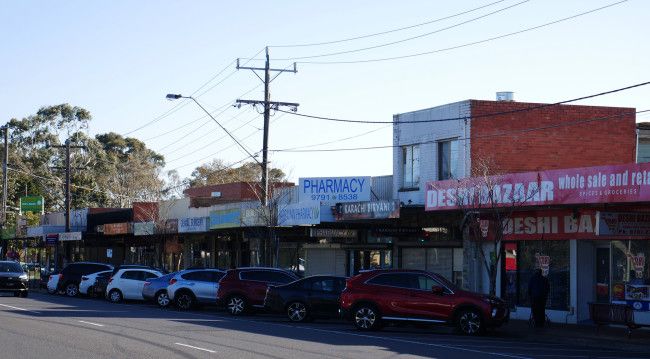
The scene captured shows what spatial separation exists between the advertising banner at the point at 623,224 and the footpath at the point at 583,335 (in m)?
2.44

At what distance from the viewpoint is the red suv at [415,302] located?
24938mm

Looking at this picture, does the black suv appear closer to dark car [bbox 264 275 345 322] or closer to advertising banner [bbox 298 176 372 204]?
advertising banner [bbox 298 176 372 204]

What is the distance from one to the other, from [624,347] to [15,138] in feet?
274

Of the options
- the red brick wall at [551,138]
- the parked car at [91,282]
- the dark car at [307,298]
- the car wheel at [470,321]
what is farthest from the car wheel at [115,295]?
the car wheel at [470,321]

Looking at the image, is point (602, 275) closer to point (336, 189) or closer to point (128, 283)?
point (336, 189)

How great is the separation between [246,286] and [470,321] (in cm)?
922

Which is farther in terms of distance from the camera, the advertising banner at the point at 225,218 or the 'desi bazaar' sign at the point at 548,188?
the advertising banner at the point at 225,218

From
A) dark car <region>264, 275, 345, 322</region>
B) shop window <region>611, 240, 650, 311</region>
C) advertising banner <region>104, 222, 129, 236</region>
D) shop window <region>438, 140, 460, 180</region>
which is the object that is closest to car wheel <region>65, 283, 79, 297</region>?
advertising banner <region>104, 222, 129, 236</region>

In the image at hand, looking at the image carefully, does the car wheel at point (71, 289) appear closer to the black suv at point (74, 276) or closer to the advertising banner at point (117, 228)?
the black suv at point (74, 276)

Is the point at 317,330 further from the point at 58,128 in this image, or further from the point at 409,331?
the point at 58,128

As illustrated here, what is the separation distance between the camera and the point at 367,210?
33688mm

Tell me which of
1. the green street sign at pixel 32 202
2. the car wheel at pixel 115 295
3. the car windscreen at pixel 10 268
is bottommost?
the car wheel at pixel 115 295

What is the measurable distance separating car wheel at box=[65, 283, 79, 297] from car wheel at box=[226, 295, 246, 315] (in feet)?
45.7

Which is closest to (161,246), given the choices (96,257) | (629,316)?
(96,257)
